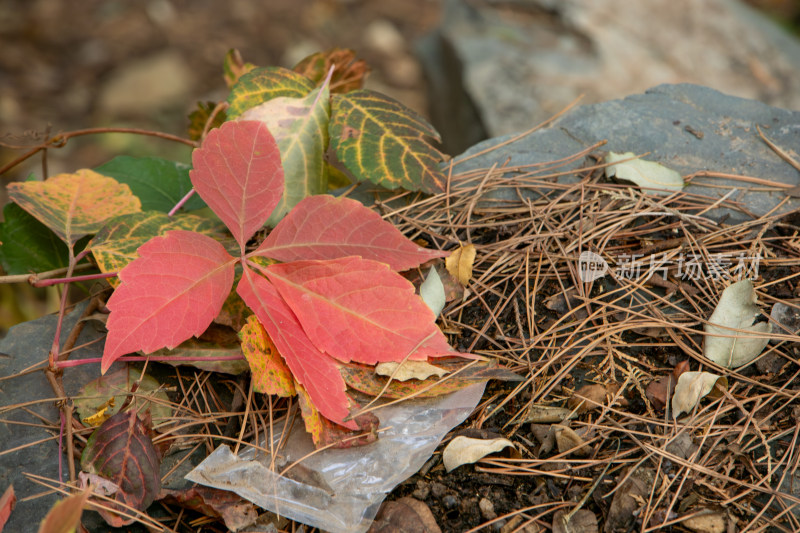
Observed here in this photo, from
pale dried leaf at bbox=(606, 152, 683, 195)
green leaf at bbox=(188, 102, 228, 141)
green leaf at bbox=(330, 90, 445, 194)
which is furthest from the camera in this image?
green leaf at bbox=(188, 102, 228, 141)

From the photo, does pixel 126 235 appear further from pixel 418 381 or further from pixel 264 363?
pixel 418 381

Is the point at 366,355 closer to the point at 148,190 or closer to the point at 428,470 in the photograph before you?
the point at 428,470

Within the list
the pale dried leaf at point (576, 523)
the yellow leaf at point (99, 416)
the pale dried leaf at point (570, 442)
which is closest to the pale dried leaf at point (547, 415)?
the pale dried leaf at point (570, 442)

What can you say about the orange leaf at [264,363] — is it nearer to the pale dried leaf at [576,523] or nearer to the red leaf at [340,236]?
the red leaf at [340,236]

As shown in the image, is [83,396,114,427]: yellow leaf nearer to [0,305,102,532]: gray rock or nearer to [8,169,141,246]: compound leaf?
[0,305,102,532]: gray rock

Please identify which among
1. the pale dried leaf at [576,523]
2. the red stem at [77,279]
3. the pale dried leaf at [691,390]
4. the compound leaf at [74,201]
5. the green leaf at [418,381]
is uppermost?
the compound leaf at [74,201]

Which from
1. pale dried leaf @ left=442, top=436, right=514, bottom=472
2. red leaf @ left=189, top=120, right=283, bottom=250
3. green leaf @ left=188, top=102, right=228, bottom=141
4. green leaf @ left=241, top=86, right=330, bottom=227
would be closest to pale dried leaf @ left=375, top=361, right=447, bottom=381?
pale dried leaf @ left=442, top=436, right=514, bottom=472
